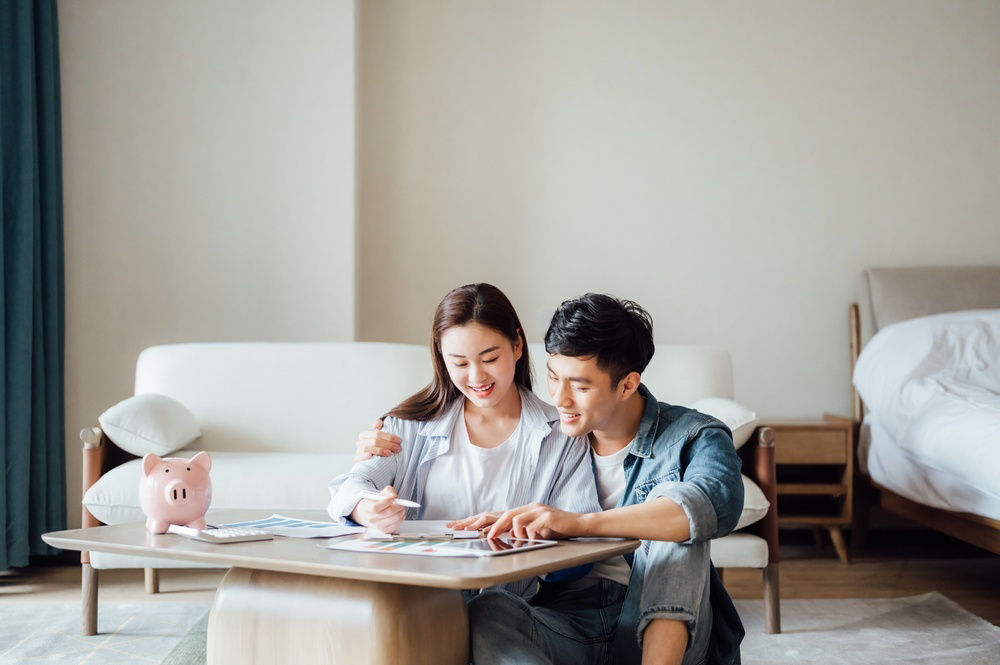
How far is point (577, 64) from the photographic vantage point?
393 centimetres

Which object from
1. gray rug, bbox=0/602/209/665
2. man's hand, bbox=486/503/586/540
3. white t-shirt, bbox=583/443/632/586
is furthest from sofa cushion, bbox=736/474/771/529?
gray rug, bbox=0/602/209/665

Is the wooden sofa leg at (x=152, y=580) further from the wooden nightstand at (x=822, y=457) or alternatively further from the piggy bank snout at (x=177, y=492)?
the wooden nightstand at (x=822, y=457)

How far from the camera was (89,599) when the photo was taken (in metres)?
2.45

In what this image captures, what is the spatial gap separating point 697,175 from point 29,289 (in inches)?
102

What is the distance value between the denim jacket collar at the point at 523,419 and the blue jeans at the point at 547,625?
0.30m

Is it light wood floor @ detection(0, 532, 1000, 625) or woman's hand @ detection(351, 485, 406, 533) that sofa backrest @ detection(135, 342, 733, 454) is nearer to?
light wood floor @ detection(0, 532, 1000, 625)

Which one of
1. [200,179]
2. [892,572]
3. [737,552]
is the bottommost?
[892,572]

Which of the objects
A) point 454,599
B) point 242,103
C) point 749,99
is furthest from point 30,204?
point 749,99

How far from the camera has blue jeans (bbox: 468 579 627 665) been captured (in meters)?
1.35

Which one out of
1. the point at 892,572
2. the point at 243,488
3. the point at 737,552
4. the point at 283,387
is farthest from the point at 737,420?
the point at 283,387

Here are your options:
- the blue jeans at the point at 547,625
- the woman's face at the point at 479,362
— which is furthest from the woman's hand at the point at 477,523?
the woman's face at the point at 479,362

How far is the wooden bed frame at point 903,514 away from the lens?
8.61 feet

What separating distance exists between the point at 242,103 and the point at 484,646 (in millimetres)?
2857

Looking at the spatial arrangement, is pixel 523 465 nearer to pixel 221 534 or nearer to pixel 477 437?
pixel 477 437
